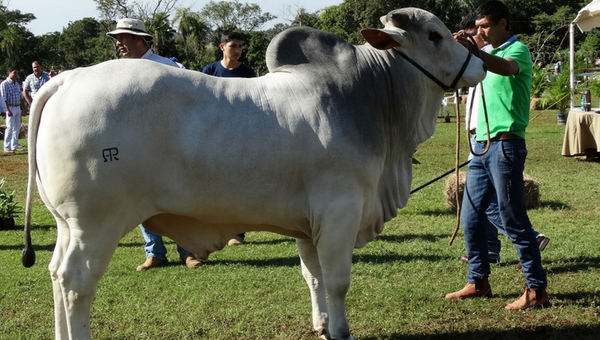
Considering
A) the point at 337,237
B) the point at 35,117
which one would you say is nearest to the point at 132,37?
the point at 35,117

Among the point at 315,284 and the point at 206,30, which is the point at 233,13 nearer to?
the point at 206,30

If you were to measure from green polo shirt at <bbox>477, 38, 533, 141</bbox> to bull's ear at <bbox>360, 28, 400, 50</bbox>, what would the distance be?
1.33m

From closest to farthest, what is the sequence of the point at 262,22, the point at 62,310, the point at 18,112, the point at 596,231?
the point at 62,310
the point at 596,231
the point at 18,112
the point at 262,22

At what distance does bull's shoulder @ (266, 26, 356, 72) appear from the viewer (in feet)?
12.9

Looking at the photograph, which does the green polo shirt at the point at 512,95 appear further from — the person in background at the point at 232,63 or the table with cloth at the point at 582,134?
→ the table with cloth at the point at 582,134

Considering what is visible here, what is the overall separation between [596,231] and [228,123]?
5.62m

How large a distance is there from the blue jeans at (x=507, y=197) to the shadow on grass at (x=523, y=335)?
1.62ft

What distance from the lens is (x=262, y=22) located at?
8519cm

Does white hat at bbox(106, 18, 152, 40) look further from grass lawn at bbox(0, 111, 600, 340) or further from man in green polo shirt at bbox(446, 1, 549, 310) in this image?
man in green polo shirt at bbox(446, 1, 549, 310)

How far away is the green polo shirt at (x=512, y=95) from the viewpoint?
16.0 ft

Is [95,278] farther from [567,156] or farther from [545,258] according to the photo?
[567,156]

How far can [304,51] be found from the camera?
12.9 feet

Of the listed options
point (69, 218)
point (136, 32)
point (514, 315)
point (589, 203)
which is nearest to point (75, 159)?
point (69, 218)

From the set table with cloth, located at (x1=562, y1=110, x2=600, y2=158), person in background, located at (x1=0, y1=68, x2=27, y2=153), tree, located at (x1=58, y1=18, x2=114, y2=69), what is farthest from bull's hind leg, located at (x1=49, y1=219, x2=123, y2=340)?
tree, located at (x1=58, y1=18, x2=114, y2=69)
